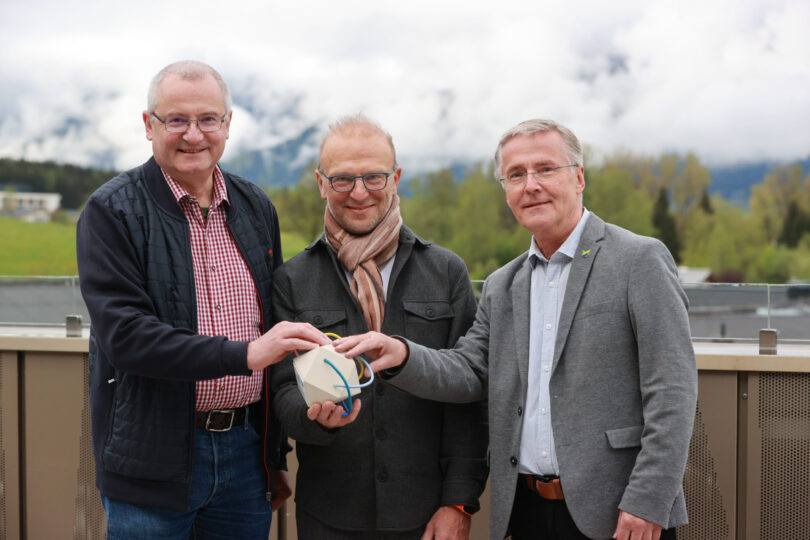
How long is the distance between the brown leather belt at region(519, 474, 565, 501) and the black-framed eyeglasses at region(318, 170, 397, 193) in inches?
39.2

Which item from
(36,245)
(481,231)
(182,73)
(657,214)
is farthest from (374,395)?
(36,245)

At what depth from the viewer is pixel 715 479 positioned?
3125 mm

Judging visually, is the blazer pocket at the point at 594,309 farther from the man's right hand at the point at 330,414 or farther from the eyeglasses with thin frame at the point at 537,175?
the man's right hand at the point at 330,414

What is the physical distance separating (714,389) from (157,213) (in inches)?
88.7

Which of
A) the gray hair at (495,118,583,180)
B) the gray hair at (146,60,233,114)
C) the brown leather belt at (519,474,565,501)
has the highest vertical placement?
the gray hair at (146,60,233,114)

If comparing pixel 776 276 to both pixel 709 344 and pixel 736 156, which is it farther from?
pixel 709 344

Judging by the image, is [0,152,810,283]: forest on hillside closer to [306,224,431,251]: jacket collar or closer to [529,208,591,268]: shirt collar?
[306,224,431,251]: jacket collar

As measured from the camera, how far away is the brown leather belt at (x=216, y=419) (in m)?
2.32

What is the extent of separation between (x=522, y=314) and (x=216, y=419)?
0.98 metres

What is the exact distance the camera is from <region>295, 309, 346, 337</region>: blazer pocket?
7.97ft

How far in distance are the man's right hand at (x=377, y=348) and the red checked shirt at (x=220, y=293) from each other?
38cm

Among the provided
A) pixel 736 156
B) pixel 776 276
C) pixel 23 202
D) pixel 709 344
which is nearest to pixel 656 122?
pixel 736 156

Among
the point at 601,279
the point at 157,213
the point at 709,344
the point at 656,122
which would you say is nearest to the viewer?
the point at 601,279

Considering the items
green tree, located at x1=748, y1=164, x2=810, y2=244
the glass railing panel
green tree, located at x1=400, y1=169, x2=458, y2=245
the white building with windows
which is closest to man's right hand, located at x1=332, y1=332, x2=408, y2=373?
the glass railing panel
